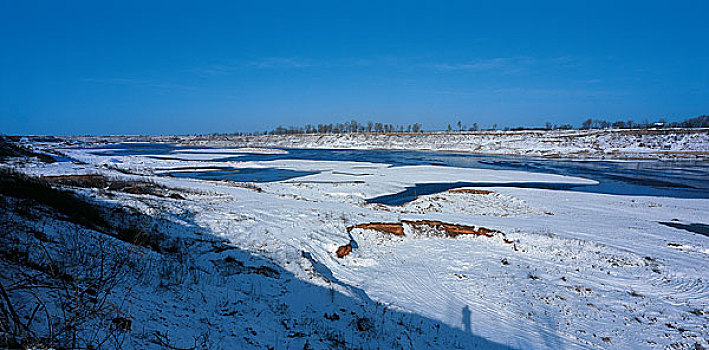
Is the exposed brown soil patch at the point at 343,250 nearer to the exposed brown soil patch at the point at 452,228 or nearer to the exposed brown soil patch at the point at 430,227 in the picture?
the exposed brown soil patch at the point at 430,227

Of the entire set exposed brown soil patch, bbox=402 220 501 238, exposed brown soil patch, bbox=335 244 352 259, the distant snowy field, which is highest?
the distant snowy field

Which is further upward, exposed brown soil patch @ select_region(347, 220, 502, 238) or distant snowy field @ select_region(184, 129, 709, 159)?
distant snowy field @ select_region(184, 129, 709, 159)

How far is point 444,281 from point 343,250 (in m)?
3.12

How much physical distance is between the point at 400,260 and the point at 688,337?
593 centimetres

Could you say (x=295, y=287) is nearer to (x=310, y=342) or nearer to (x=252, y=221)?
(x=310, y=342)

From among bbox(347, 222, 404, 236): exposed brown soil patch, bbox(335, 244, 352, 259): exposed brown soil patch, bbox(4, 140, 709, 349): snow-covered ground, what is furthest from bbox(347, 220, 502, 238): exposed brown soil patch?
bbox(335, 244, 352, 259): exposed brown soil patch

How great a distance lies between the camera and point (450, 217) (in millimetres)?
13422

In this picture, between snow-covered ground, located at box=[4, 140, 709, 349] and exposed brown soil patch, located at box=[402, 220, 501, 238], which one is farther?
exposed brown soil patch, located at box=[402, 220, 501, 238]

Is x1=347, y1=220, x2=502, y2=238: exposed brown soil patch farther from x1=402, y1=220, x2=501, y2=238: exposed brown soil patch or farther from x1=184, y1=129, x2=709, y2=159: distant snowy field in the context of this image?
x1=184, y1=129, x2=709, y2=159: distant snowy field

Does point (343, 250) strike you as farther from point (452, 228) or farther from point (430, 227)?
point (452, 228)

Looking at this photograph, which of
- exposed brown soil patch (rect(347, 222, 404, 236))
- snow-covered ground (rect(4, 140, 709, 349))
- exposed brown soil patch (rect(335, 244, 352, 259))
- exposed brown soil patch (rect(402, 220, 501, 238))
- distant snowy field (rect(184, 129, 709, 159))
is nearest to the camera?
snow-covered ground (rect(4, 140, 709, 349))

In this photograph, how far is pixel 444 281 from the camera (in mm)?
7965

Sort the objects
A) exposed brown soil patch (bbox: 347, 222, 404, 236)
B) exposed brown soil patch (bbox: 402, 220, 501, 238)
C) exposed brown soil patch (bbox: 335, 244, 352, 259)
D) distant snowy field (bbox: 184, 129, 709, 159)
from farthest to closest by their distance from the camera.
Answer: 1. distant snowy field (bbox: 184, 129, 709, 159)
2. exposed brown soil patch (bbox: 347, 222, 404, 236)
3. exposed brown soil patch (bbox: 402, 220, 501, 238)
4. exposed brown soil patch (bbox: 335, 244, 352, 259)

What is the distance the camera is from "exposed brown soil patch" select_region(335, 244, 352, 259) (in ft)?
30.8
